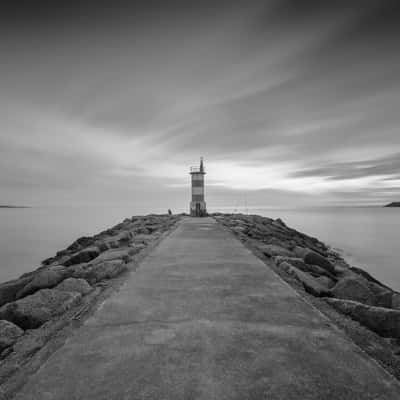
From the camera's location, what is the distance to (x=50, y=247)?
2161 cm

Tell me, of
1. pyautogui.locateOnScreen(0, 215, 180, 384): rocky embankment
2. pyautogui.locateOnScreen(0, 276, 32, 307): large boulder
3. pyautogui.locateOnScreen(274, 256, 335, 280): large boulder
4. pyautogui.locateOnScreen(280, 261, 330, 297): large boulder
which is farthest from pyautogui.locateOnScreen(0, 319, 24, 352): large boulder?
pyautogui.locateOnScreen(274, 256, 335, 280): large boulder

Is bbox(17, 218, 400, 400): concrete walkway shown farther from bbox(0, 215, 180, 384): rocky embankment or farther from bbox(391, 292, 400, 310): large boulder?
bbox(391, 292, 400, 310): large boulder

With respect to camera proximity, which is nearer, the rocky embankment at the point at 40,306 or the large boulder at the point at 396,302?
the rocky embankment at the point at 40,306

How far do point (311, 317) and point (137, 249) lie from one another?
4708 millimetres

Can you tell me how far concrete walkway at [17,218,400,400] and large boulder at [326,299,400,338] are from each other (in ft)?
1.73

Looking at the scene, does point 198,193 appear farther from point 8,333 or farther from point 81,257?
point 8,333

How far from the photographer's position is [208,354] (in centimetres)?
225

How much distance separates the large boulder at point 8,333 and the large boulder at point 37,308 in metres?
0.17

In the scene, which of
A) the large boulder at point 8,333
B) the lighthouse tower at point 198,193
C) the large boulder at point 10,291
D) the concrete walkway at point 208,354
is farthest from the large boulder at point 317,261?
the lighthouse tower at point 198,193

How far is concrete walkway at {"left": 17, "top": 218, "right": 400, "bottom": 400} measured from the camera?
73.0 inches

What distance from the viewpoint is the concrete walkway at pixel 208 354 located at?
1854 millimetres

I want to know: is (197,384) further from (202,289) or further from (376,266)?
(376,266)

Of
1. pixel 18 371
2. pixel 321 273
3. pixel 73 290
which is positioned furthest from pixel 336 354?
pixel 321 273

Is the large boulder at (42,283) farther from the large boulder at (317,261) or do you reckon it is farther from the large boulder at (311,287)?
the large boulder at (317,261)
